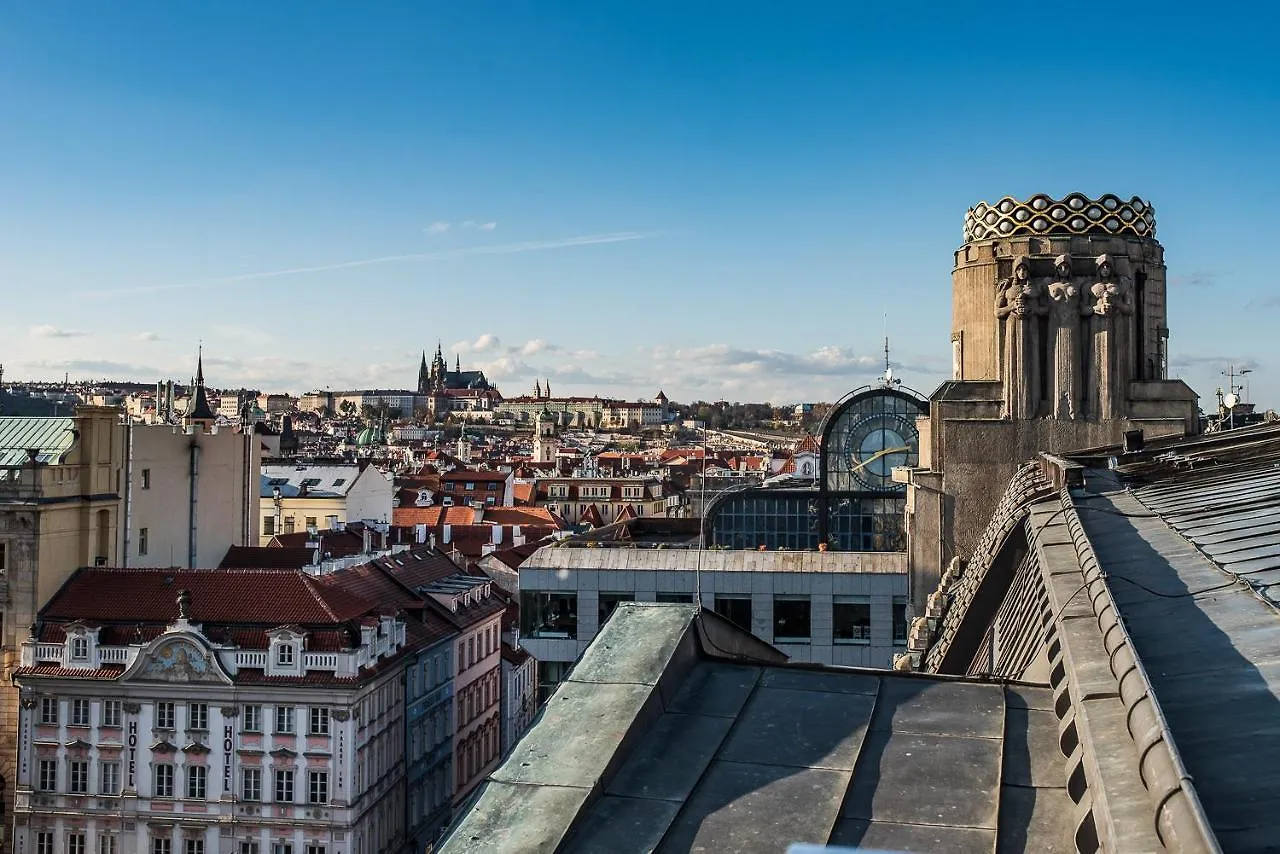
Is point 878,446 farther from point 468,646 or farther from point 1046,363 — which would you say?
point 1046,363

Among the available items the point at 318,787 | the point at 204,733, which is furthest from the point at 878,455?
the point at 204,733

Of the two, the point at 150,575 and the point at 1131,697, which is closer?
the point at 1131,697

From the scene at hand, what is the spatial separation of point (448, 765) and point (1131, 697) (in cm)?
4053

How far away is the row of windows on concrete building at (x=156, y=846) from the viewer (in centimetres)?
3394

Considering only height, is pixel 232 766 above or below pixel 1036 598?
below

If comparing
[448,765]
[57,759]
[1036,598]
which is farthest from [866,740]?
[448,765]

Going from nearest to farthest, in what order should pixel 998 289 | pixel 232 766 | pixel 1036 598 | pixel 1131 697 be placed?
pixel 1131 697 < pixel 1036 598 < pixel 998 289 < pixel 232 766

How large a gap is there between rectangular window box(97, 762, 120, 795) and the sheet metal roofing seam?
3424 cm

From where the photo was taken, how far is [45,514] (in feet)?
124

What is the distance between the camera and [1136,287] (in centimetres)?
1741

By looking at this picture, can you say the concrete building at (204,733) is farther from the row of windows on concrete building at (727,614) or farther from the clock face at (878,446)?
the clock face at (878,446)

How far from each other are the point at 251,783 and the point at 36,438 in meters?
14.3

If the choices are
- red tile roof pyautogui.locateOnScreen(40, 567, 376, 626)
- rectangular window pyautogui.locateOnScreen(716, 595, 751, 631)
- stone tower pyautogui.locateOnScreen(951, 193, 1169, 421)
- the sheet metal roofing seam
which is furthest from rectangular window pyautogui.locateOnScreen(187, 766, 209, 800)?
the sheet metal roofing seam

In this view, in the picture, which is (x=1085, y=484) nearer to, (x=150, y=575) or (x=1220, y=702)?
(x=1220, y=702)
